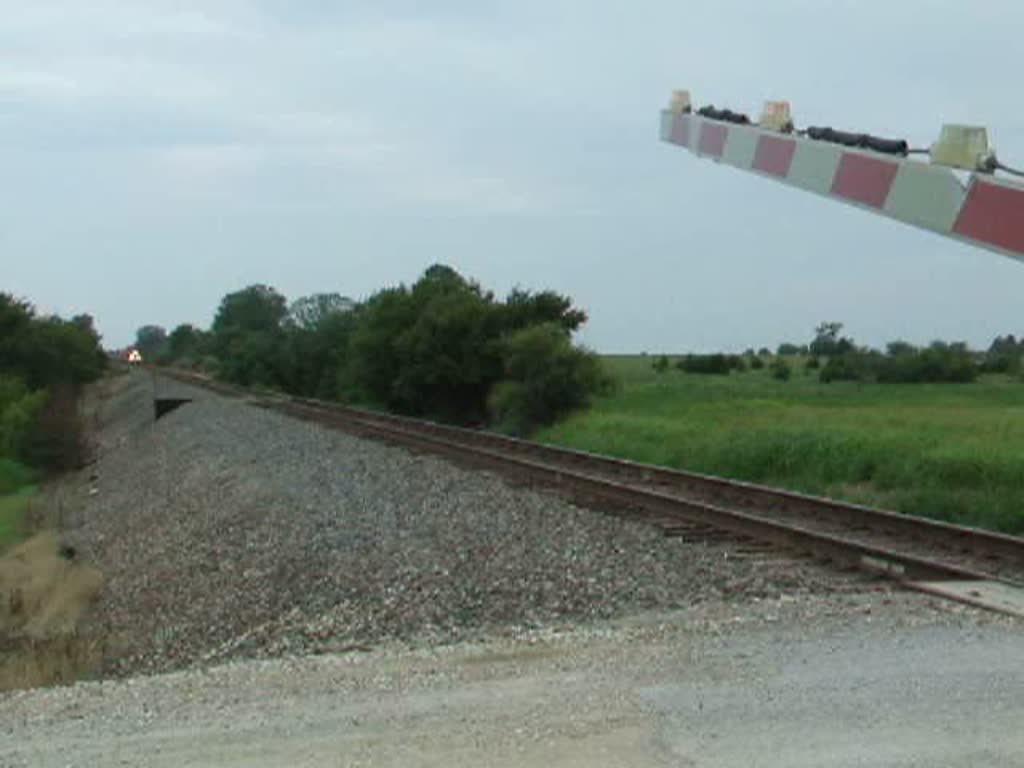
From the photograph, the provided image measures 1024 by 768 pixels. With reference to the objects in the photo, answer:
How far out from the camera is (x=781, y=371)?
289 feet

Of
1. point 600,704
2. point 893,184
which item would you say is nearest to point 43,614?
point 893,184

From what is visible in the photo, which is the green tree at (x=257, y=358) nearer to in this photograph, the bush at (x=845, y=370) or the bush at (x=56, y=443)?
the bush at (x=56, y=443)

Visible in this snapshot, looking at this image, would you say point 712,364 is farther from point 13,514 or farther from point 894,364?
point 13,514

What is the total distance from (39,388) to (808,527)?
79.3m

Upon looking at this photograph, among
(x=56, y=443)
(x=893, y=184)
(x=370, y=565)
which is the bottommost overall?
(x=56, y=443)

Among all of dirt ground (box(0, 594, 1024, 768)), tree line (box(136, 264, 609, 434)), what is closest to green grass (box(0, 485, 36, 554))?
tree line (box(136, 264, 609, 434))

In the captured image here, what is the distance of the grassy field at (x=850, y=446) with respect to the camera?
802 inches

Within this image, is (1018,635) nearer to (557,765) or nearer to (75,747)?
(557,765)

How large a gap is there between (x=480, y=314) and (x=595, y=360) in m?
6.50

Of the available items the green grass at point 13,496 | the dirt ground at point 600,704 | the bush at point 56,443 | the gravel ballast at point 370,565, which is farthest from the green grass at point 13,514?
the dirt ground at point 600,704

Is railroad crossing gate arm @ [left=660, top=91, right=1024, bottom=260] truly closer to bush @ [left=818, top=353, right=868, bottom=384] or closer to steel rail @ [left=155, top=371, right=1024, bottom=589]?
steel rail @ [left=155, top=371, right=1024, bottom=589]

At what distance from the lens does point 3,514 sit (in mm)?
45000

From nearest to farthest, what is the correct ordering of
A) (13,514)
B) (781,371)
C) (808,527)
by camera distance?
(808,527) → (13,514) → (781,371)

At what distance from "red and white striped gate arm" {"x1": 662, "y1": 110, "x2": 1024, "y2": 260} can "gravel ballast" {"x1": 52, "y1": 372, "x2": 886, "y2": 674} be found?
3197 mm
